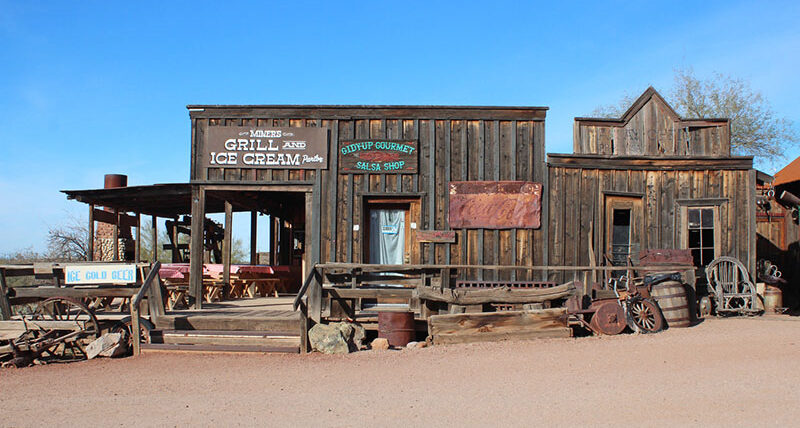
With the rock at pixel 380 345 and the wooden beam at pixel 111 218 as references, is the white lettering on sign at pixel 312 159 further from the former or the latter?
the wooden beam at pixel 111 218

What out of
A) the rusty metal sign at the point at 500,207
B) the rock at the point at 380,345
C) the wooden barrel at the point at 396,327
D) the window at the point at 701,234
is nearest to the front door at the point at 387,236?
the rusty metal sign at the point at 500,207

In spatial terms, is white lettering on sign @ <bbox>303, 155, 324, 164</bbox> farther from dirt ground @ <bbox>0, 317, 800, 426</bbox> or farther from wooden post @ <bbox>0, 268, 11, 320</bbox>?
wooden post @ <bbox>0, 268, 11, 320</bbox>

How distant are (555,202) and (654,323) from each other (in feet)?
9.89

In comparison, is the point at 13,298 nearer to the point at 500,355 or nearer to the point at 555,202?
the point at 500,355

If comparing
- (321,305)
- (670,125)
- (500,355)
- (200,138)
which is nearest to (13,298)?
(200,138)

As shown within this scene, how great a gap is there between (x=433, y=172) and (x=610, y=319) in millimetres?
4227

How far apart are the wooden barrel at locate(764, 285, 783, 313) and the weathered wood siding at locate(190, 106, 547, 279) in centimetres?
453

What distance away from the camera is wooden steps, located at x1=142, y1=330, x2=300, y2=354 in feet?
30.3

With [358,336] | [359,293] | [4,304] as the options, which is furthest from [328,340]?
[4,304]

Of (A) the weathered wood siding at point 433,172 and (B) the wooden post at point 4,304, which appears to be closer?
(B) the wooden post at point 4,304

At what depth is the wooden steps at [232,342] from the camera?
9227 mm

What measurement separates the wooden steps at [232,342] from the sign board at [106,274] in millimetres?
1269

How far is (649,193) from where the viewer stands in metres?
12.0

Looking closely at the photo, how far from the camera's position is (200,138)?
39.2 ft
